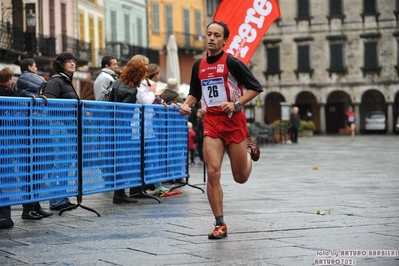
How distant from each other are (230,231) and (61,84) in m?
3.24

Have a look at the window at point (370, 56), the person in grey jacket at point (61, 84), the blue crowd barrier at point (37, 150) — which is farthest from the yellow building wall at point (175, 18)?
the blue crowd barrier at point (37, 150)

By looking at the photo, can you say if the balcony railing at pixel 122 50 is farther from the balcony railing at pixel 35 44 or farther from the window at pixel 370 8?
the window at pixel 370 8

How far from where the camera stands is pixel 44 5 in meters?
38.5

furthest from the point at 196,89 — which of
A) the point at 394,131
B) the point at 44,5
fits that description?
the point at 394,131

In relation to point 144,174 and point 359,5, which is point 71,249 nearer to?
point 144,174

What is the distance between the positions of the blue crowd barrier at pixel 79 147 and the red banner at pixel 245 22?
9.62 ft

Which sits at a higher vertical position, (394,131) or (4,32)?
(4,32)

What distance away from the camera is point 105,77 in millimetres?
12297

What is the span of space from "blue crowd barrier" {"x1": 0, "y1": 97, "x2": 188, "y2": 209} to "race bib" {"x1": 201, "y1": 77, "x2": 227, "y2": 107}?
191 cm

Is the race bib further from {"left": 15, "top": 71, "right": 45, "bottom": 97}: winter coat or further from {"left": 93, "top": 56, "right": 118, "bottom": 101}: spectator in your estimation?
{"left": 93, "top": 56, "right": 118, "bottom": 101}: spectator

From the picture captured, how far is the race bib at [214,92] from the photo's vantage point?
324 inches

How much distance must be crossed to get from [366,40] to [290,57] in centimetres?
550

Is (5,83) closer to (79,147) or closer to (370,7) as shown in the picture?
(79,147)

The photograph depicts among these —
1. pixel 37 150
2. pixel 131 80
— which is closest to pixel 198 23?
pixel 131 80
